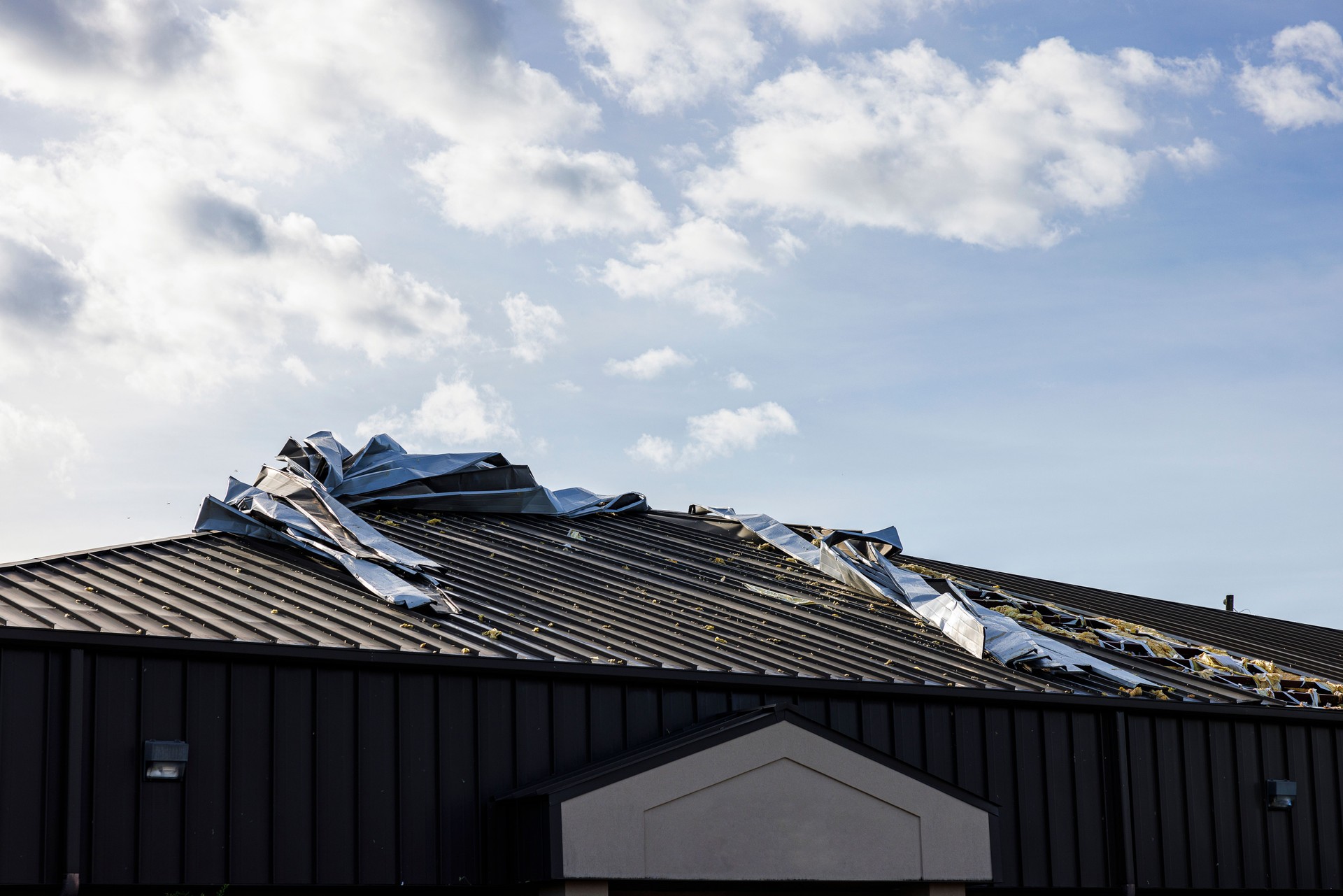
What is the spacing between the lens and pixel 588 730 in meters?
11.2

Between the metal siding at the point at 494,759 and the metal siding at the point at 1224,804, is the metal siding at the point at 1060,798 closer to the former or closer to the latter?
the metal siding at the point at 1224,804

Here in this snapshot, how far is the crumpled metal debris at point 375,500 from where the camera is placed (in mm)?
13594

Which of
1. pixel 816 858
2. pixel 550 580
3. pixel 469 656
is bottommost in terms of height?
pixel 816 858

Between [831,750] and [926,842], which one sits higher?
[831,750]

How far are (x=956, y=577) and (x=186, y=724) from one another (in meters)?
12.9

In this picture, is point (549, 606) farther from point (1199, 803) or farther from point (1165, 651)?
point (1165, 651)

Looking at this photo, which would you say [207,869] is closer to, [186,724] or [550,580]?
[186,724]

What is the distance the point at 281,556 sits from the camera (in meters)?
14.2

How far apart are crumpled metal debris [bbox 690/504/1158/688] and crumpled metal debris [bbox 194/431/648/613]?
273 cm

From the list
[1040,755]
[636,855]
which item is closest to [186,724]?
[636,855]

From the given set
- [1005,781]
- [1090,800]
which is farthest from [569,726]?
[1090,800]

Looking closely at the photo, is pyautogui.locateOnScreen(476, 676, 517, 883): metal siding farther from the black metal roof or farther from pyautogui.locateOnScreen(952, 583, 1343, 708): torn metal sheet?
pyautogui.locateOnScreen(952, 583, 1343, 708): torn metal sheet

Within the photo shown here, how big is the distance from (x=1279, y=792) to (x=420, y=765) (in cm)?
888

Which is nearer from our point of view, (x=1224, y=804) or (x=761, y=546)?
(x=1224, y=804)
